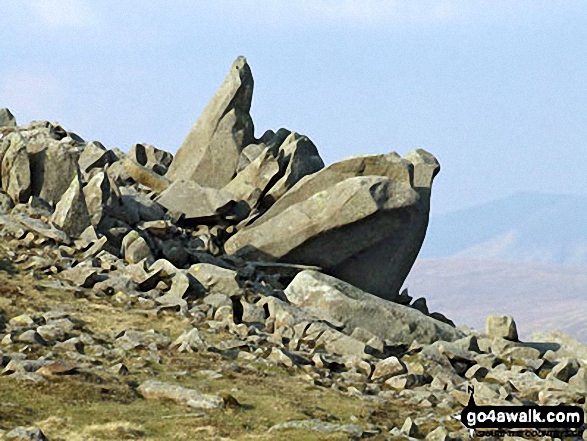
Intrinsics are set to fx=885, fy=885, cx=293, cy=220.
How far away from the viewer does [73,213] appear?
1800 inches

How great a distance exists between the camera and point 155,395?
2738 cm

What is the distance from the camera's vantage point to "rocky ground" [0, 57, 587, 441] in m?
26.6

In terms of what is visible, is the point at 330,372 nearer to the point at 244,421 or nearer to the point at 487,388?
the point at 487,388

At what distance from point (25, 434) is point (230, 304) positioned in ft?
62.6

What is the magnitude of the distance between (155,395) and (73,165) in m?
25.7

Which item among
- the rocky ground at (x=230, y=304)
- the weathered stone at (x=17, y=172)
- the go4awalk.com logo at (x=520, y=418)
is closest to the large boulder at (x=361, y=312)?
the rocky ground at (x=230, y=304)

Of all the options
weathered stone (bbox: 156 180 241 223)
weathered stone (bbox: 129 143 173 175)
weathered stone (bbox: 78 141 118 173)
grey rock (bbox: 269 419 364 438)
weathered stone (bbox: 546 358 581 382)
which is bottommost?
grey rock (bbox: 269 419 364 438)

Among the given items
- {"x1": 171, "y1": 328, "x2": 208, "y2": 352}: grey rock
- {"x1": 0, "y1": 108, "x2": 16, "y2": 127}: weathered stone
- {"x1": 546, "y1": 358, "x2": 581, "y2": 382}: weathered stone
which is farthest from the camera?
{"x1": 0, "y1": 108, "x2": 16, "y2": 127}: weathered stone

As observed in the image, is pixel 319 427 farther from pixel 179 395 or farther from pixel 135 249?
pixel 135 249

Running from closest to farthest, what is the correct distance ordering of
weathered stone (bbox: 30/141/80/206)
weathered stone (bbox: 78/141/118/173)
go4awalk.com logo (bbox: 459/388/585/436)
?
go4awalk.com logo (bbox: 459/388/585/436), weathered stone (bbox: 30/141/80/206), weathered stone (bbox: 78/141/118/173)

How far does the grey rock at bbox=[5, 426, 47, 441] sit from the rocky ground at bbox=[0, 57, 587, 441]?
0.17ft

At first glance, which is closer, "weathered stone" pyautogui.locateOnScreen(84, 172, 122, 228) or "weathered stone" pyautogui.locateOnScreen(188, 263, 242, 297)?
"weathered stone" pyautogui.locateOnScreen(188, 263, 242, 297)

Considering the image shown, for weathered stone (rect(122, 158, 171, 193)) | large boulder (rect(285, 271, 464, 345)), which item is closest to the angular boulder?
weathered stone (rect(122, 158, 171, 193))

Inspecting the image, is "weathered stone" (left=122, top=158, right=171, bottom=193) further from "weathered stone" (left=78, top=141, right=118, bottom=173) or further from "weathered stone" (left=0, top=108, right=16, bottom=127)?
"weathered stone" (left=0, top=108, right=16, bottom=127)
